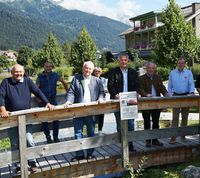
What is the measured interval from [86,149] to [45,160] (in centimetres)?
75

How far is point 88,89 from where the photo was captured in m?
6.55

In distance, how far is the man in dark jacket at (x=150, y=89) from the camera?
721cm

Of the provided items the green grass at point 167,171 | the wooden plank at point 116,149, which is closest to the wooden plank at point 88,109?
the wooden plank at point 116,149

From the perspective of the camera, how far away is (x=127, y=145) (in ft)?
22.3

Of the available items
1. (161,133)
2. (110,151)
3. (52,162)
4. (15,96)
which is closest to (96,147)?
(110,151)

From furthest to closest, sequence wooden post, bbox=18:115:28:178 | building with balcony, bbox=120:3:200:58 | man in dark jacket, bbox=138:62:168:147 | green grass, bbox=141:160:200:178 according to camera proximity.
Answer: building with balcony, bbox=120:3:200:58, man in dark jacket, bbox=138:62:168:147, green grass, bbox=141:160:200:178, wooden post, bbox=18:115:28:178

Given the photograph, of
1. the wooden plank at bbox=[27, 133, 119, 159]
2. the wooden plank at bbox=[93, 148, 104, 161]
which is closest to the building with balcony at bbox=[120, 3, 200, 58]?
the wooden plank at bbox=[93, 148, 104, 161]

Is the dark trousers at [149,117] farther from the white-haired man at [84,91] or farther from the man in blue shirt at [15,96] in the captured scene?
the man in blue shirt at [15,96]

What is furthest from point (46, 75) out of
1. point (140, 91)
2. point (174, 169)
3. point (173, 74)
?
point (174, 169)

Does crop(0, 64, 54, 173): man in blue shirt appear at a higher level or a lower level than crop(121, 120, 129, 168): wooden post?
higher

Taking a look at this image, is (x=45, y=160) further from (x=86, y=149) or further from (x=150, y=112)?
(x=150, y=112)

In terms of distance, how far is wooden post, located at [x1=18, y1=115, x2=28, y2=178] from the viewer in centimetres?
586

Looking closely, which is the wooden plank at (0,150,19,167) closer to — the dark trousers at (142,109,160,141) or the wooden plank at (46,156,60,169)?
the wooden plank at (46,156,60,169)

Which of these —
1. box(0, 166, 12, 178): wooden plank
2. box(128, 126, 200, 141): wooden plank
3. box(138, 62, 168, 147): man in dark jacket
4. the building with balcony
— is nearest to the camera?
box(0, 166, 12, 178): wooden plank
